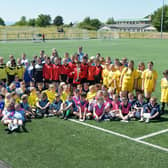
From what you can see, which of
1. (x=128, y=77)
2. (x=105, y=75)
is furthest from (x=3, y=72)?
(x=128, y=77)

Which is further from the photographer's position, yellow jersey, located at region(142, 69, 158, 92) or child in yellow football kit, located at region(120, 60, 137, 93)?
child in yellow football kit, located at region(120, 60, 137, 93)

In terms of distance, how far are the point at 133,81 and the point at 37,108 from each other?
3562 mm

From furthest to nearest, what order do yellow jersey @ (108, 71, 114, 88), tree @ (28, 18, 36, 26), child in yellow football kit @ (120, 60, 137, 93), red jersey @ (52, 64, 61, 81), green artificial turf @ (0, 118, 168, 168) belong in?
tree @ (28, 18, 36, 26) < red jersey @ (52, 64, 61, 81) < yellow jersey @ (108, 71, 114, 88) < child in yellow football kit @ (120, 60, 137, 93) < green artificial turf @ (0, 118, 168, 168)

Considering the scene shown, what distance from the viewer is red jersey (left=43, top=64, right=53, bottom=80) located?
12.2 metres

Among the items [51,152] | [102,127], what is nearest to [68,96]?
[102,127]

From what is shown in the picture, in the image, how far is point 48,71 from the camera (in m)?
12.3

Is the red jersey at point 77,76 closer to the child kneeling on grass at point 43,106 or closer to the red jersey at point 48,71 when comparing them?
the red jersey at point 48,71

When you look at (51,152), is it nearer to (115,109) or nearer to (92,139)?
(92,139)

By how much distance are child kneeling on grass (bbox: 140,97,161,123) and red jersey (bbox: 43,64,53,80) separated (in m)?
4.40

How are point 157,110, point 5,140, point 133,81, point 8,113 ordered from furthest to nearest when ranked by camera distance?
point 133,81 → point 157,110 → point 8,113 → point 5,140

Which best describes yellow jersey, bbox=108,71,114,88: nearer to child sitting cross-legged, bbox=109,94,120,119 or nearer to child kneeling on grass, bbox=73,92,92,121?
child sitting cross-legged, bbox=109,94,120,119

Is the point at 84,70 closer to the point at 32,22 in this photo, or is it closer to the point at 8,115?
the point at 8,115

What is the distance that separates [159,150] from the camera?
7059mm

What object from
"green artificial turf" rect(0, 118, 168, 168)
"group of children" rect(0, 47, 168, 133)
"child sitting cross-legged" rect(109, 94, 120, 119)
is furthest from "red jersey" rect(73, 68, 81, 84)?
"green artificial turf" rect(0, 118, 168, 168)
